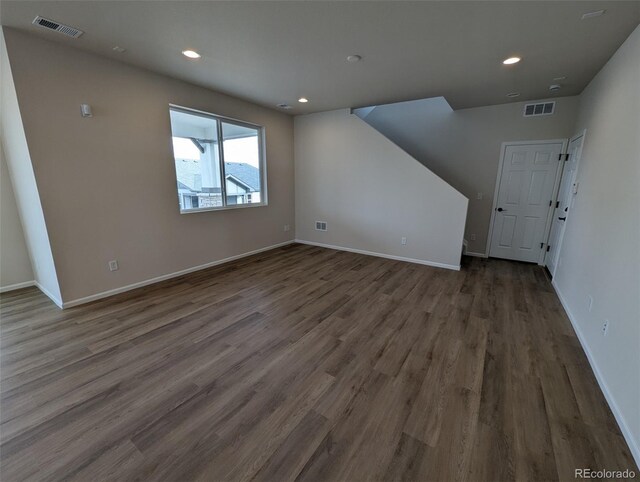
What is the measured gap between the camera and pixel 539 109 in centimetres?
430

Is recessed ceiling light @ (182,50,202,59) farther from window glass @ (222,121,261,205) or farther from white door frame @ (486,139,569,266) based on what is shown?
white door frame @ (486,139,569,266)

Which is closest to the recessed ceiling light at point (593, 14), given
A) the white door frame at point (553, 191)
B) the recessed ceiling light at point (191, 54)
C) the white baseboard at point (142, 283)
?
the white door frame at point (553, 191)

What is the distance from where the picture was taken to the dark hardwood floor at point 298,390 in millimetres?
1405

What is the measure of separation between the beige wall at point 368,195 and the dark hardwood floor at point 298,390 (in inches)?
60.3

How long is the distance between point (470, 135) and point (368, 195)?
2080mm

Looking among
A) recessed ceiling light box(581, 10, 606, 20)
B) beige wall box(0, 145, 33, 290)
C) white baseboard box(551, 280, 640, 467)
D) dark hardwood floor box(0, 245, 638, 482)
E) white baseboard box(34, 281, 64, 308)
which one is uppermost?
recessed ceiling light box(581, 10, 606, 20)

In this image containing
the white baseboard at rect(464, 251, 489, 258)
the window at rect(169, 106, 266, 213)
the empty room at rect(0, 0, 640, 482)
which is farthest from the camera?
the white baseboard at rect(464, 251, 489, 258)

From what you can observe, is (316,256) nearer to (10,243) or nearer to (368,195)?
(368,195)

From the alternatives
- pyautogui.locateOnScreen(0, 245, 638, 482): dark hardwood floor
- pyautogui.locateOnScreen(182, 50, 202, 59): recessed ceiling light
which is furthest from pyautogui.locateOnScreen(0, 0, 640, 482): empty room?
pyautogui.locateOnScreen(182, 50, 202, 59): recessed ceiling light

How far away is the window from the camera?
12.7 ft

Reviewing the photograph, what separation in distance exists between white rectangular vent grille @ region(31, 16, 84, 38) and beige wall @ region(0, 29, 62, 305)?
45cm

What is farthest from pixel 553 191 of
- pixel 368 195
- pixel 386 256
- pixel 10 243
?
pixel 10 243

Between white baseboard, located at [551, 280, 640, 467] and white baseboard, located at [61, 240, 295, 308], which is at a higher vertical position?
white baseboard, located at [61, 240, 295, 308]

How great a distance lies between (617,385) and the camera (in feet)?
5.69
